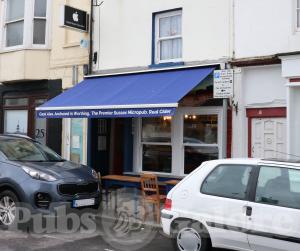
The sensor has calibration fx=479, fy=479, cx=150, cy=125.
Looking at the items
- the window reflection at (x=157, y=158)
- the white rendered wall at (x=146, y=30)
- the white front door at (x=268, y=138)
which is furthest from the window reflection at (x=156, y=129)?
the white front door at (x=268, y=138)

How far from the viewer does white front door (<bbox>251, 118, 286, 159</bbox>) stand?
1030cm

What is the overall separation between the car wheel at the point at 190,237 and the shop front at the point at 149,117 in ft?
11.2

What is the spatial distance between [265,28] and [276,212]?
5.72 m

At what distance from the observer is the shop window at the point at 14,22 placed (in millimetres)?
15383

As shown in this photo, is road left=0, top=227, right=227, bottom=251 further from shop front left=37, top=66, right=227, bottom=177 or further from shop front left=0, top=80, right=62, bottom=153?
shop front left=0, top=80, right=62, bottom=153

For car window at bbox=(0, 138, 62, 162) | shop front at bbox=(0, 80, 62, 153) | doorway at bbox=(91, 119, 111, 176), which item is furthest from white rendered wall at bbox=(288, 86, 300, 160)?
shop front at bbox=(0, 80, 62, 153)

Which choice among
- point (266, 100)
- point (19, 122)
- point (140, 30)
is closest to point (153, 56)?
point (140, 30)

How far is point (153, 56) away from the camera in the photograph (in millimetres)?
12500

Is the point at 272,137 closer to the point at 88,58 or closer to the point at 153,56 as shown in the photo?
the point at 153,56

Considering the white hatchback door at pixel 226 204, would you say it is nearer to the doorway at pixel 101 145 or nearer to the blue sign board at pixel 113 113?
the blue sign board at pixel 113 113

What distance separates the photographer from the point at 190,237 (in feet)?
21.4

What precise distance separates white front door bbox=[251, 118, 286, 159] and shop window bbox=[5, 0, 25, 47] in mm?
8428

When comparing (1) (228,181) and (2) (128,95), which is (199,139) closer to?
(2) (128,95)

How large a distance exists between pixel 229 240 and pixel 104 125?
835 cm
